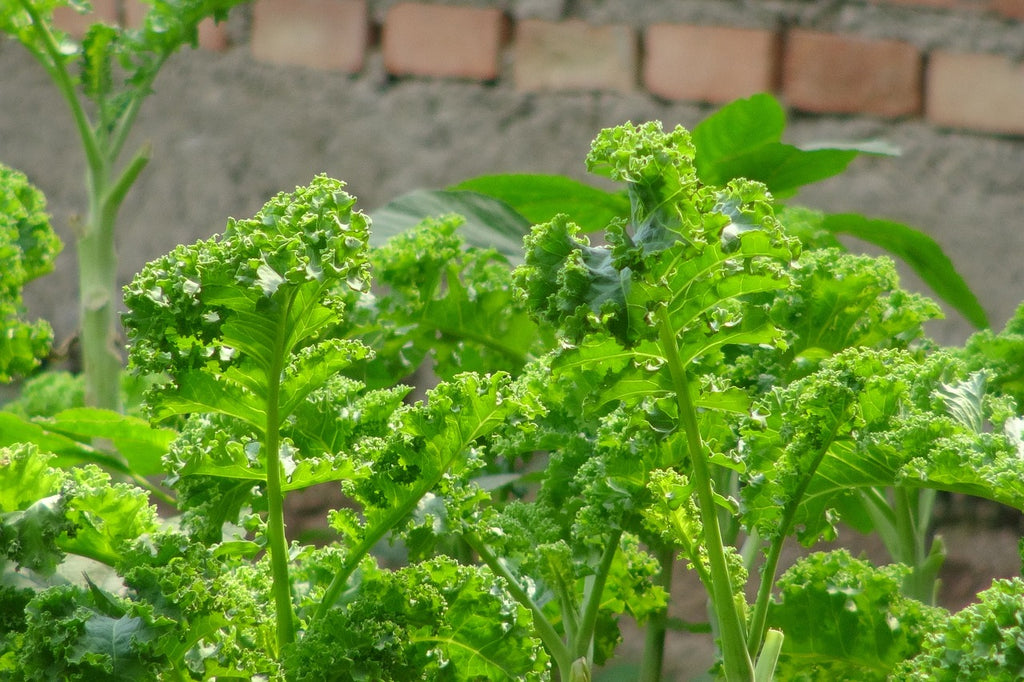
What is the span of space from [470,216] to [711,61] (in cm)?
63

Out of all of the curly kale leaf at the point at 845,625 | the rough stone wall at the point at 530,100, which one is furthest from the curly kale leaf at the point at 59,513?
the rough stone wall at the point at 530,100

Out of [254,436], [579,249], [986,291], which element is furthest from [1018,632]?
[986,291]

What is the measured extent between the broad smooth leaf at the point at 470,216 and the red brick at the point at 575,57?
0.58 meters

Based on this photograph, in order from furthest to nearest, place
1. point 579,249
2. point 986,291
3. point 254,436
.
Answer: point 986,291 < point 254,436 < point 579,249

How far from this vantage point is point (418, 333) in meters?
0.53

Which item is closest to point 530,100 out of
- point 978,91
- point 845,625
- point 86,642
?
point 978,91

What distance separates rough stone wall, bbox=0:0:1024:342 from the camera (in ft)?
3.78

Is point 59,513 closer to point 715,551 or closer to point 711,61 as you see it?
point 715,551

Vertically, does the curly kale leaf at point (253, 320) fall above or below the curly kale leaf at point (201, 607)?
above

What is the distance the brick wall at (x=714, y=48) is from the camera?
1.15 m

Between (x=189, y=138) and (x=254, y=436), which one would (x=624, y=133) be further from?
(x=189, y=138)

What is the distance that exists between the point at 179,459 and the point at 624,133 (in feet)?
0.61

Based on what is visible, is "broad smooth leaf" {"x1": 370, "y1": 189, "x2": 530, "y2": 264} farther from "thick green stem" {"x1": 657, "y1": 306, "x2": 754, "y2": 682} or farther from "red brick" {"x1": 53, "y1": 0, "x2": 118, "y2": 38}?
"red brick" {"x1": 53, "y1": 0, "x2": 118, "y2": 38}

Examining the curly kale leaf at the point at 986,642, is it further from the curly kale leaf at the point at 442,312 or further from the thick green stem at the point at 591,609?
the curly kale leaf at the point at 442,312
